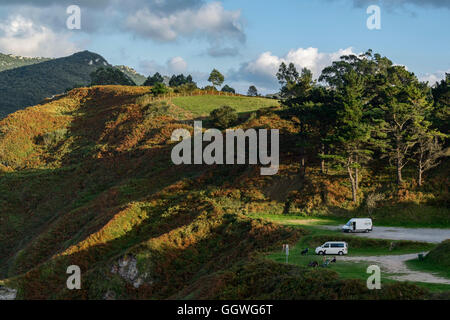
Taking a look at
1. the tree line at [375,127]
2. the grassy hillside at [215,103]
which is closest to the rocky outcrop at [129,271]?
the tree line at [375,127]

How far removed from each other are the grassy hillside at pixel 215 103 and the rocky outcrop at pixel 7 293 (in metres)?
57.2

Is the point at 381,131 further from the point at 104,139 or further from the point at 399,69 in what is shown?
the point at 104,139

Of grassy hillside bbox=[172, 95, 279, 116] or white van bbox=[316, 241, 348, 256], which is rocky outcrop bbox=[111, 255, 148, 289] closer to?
white van bbox=[316, 241, 348, 256]

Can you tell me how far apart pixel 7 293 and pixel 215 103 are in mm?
69018

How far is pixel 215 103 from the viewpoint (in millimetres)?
101438

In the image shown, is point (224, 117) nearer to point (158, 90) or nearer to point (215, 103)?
point (215, 103)

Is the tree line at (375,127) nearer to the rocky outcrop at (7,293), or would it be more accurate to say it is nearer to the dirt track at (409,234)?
the dirt track at (409,234)

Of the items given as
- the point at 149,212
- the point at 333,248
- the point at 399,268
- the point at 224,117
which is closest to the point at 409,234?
the point at 333,248

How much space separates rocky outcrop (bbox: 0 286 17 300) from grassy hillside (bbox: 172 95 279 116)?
188 ft

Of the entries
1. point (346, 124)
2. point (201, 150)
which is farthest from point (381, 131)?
A: point (201, 150)

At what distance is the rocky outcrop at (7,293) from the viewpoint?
40250 mm

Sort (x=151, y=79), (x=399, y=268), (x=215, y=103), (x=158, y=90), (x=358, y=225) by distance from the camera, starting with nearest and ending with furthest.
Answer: (x=399, y=268), (x=358, y=225), (x=215, y=103), (x=158, y=90), (x=151, y=79)

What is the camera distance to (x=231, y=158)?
64.2 metres

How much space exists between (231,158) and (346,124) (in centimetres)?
1960
